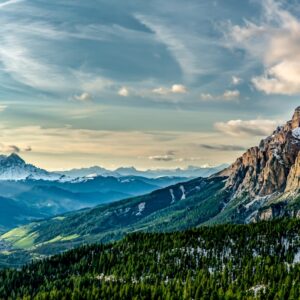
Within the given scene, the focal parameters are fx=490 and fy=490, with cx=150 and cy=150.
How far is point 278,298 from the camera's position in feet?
639

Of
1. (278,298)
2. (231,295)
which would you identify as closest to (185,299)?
(231,295)

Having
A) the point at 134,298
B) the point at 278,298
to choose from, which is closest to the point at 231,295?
the point at 278,298

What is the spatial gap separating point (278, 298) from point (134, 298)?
57654 millimetres

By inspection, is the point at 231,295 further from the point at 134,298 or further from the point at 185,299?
the point at 134,298

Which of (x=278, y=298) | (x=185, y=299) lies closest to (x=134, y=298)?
(x=185, y=299)

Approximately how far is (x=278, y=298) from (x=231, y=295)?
60.6 feet

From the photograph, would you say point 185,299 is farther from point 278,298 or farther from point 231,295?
point 278,298

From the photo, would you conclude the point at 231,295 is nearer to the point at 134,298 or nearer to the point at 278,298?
the point at 278,298

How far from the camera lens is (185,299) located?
648 feet

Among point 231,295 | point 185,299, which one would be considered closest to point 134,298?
point 185,299

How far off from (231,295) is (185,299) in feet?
60.8

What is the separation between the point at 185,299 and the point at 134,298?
2074 cm
